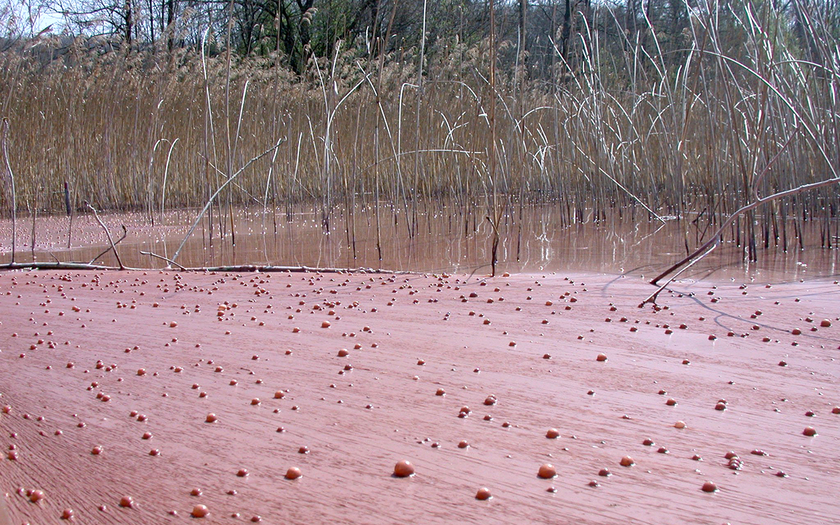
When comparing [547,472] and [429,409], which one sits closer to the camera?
[547,472]

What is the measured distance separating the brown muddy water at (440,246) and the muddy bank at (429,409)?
97 cm

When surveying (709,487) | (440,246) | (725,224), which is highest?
(725,224)

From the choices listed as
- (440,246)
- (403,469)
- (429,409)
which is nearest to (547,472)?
(403,469)

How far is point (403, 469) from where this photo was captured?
3.70 ft

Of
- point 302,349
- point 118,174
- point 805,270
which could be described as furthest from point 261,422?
point 118,174

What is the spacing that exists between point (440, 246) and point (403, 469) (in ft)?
11.3

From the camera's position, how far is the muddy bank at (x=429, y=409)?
3.45 feet

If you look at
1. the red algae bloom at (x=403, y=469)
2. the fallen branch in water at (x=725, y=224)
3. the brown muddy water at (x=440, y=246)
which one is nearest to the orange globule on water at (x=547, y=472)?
the red algae bloom at (x=403, y=469)

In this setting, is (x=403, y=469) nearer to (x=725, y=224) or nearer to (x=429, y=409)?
(x=429, y=409)

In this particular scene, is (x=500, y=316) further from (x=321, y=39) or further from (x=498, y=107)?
(x=321, y=39)

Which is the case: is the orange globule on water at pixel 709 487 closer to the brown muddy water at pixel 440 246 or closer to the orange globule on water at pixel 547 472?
the orange globule on water at pixel 547 472

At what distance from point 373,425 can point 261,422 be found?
22 cm

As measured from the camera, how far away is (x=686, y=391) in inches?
Answer: 58.9

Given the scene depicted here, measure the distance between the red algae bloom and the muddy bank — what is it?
0.02m
